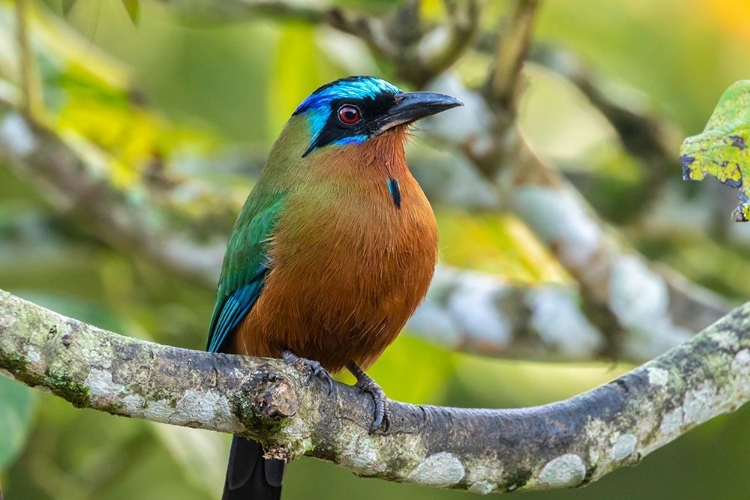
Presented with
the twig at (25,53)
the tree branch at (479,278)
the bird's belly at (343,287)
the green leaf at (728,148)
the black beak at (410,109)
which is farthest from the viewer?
the tree branch at (479,278)

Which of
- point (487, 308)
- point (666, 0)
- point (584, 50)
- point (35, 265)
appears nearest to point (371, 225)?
point (487, 308)

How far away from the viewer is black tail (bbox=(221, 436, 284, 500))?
3678 mm

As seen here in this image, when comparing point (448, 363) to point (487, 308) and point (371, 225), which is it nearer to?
point (487, 308)

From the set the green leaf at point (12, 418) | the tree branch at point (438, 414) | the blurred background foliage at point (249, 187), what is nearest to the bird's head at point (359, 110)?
the blurred background foliage at point (249, 187)

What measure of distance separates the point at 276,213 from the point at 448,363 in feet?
5.18

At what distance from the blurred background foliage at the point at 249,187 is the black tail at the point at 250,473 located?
25.6 inches

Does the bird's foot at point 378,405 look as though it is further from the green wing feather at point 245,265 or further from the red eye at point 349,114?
the red eye at point 349,114

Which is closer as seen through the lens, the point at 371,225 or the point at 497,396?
the point at 371,225

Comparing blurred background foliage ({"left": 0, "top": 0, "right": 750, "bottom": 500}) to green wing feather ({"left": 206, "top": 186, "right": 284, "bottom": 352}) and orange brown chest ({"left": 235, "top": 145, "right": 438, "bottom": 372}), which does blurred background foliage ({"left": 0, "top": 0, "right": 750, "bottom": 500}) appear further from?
orange brown chest ({"left": 235, "top": 145, "right": 438, "bottom": 372})

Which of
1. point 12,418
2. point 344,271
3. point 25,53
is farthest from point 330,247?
point 25,53

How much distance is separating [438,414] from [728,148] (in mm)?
1072

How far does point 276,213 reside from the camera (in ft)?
11.1

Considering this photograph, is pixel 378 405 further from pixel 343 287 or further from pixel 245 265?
pixel 245 265

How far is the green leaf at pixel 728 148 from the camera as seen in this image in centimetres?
227
